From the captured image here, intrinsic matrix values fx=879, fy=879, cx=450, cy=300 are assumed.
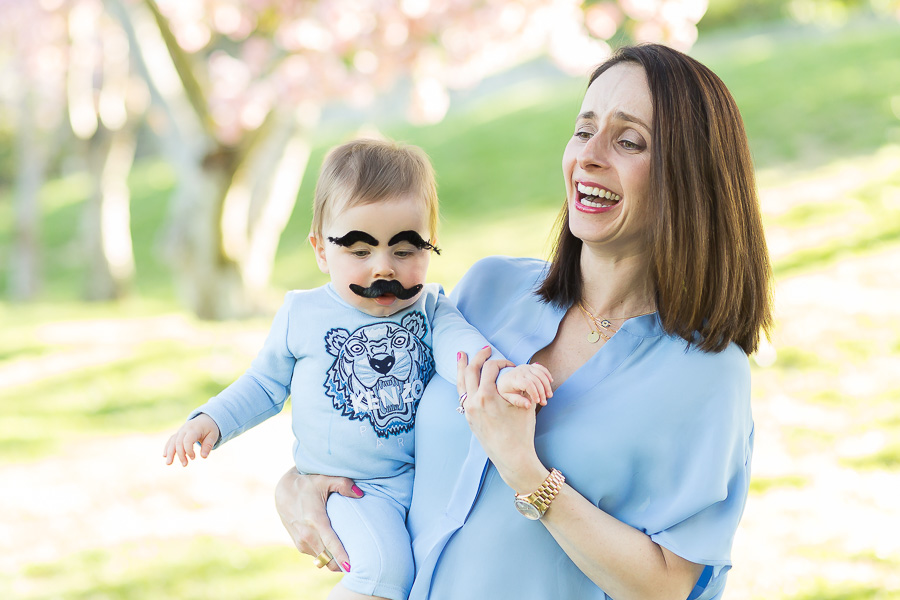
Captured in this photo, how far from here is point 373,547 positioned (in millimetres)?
1940

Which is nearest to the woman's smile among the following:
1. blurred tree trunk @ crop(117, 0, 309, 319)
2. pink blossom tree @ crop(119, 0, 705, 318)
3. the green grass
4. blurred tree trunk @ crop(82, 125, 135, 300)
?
the green grass

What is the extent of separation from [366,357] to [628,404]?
2.01ft

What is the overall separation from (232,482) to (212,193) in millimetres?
4041

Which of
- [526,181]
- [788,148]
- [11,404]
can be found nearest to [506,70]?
[526,181]

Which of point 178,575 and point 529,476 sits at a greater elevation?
point 529,476

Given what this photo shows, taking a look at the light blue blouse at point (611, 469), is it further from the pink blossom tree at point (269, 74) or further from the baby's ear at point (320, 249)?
the pink blossom tree at point (269, 74)

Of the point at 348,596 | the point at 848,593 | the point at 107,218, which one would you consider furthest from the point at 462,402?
the point at 107,218

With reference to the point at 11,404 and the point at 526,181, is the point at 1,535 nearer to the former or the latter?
the point at 11,404

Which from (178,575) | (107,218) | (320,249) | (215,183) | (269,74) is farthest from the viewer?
(107,218)

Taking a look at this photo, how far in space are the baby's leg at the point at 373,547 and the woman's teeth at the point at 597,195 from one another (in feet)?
2.70

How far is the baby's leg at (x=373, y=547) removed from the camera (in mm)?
1924

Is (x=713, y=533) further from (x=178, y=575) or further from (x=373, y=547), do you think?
(x=178, y=575)

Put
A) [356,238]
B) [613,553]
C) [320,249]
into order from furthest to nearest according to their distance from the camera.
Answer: [320,249]
[356,238]
[613,553]

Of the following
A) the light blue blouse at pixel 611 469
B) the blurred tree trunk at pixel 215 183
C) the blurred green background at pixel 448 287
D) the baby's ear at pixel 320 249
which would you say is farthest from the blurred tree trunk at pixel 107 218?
the light blue blouse at pixel 611 469
